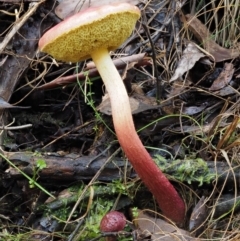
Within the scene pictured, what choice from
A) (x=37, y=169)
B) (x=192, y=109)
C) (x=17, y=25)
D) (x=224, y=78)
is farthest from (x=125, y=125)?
(x=17, y=25)

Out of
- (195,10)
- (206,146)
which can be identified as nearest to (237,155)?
(206,146)

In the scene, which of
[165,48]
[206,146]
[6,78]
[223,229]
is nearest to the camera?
[223,229]

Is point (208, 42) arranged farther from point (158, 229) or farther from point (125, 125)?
point (158, 229)

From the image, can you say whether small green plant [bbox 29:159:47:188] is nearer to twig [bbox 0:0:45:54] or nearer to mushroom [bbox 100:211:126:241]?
mushroom [bbox 100:211:126:241]

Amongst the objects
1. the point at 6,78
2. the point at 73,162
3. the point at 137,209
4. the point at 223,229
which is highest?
the point at 6,78

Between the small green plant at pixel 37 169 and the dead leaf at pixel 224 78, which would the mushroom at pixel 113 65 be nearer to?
the small green plant at pixel 37 169

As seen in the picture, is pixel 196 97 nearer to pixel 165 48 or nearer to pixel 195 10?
pixel 165 48
